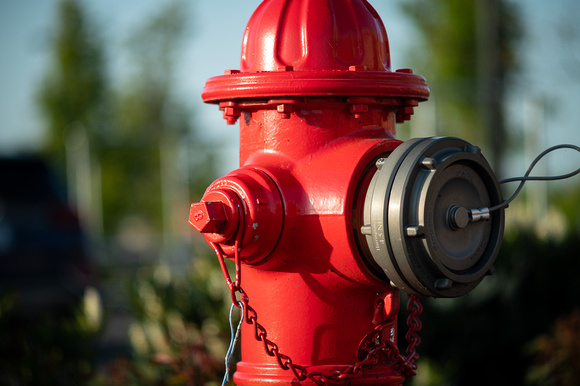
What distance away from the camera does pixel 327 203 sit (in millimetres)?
2021

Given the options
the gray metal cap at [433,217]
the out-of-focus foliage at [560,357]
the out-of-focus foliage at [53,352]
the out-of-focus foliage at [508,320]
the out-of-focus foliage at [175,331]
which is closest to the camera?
the gray metal cap at [433,217]

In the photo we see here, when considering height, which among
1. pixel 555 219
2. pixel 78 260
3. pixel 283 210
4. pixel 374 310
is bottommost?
pixel 78 260

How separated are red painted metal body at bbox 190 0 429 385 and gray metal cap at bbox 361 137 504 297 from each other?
12cm

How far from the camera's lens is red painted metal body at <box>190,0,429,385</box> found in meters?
2.03

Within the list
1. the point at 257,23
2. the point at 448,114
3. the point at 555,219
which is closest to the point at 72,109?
the point at 448,114

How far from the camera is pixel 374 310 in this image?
214 centimetres

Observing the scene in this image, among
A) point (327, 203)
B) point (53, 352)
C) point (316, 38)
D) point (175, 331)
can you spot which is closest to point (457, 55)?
point (175, 331)

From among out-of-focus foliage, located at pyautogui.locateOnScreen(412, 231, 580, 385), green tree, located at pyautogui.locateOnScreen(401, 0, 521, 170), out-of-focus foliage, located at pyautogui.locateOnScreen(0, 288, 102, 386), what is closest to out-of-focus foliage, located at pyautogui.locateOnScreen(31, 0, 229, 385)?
out-of-focus foliage, located at pyautogui.locateOnScreen(0, 288, 102, 386)

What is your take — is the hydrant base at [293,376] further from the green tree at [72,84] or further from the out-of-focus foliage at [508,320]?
the green tree at [72,84]

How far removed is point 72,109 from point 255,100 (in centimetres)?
3492

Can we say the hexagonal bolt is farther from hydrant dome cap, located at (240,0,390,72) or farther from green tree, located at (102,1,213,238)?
green tree, located at (102,1,213,238)

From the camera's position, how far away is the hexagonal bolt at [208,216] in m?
1.97

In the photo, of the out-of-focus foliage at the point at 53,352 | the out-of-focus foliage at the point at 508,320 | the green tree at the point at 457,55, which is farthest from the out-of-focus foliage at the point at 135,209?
the green tree at the point at 457,55

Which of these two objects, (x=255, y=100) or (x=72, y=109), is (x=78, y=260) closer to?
(x=255, y=100)
